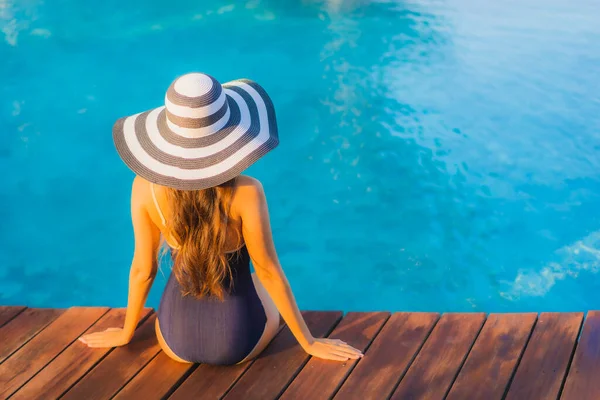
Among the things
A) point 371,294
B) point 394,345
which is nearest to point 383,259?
point 371,294

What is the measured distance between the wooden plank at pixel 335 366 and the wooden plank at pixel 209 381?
23 centimetres

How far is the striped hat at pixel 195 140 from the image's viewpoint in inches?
87.8

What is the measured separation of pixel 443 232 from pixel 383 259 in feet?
1.75

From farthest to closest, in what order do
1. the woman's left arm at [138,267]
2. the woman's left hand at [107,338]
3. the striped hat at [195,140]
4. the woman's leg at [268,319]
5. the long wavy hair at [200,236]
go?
the woman's left hand at [107,338]
the woman's leg at [268,319]
the woman's left arm at [138,267]
the long wavy hair at [200,236]
the striped hat at [195,140]

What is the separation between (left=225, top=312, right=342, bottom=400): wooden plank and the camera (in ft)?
9.05

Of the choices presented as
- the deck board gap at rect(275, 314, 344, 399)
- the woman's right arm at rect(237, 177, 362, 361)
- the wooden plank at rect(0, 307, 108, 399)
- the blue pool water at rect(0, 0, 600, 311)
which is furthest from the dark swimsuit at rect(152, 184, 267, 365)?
the blue pool water at rect(0, 0, 600, 311)

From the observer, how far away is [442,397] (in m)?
2.69

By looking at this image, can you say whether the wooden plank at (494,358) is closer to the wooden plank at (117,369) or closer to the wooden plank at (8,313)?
the wooden plank at (117,369)

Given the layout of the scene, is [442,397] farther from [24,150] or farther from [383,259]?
[24,150]

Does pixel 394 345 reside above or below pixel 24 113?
above

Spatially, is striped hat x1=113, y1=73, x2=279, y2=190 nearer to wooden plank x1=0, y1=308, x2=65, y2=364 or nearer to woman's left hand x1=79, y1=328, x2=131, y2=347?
woman's left hand x1=79, y1=328, x2=131, y2=347

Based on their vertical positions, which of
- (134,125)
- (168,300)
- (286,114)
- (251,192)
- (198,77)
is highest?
(198,77)

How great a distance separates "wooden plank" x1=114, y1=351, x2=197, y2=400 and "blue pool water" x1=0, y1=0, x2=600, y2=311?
6.45ft

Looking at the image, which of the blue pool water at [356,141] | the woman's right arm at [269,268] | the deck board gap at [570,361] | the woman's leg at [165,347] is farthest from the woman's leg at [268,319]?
the blue pool water at [356,141]
